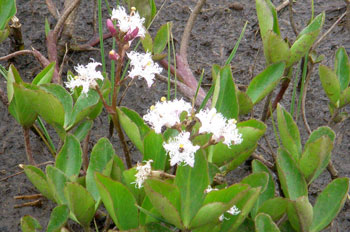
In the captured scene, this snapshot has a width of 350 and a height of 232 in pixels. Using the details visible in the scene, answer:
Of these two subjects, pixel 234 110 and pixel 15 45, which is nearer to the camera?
pixel 234 110

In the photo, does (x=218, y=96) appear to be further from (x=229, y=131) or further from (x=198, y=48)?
(x=198, y=48)

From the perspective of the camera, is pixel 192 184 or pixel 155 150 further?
pixel 155 150

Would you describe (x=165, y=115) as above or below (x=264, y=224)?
above

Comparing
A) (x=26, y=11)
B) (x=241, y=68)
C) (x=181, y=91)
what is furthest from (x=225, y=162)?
(x=26, y=11)

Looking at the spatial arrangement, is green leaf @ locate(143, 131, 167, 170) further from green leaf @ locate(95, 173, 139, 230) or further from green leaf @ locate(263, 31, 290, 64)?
green leaf @ locate(263, 31, 290, 64)

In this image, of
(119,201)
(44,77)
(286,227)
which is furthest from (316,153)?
(44,77)

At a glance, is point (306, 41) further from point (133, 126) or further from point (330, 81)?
point (133, 126)
